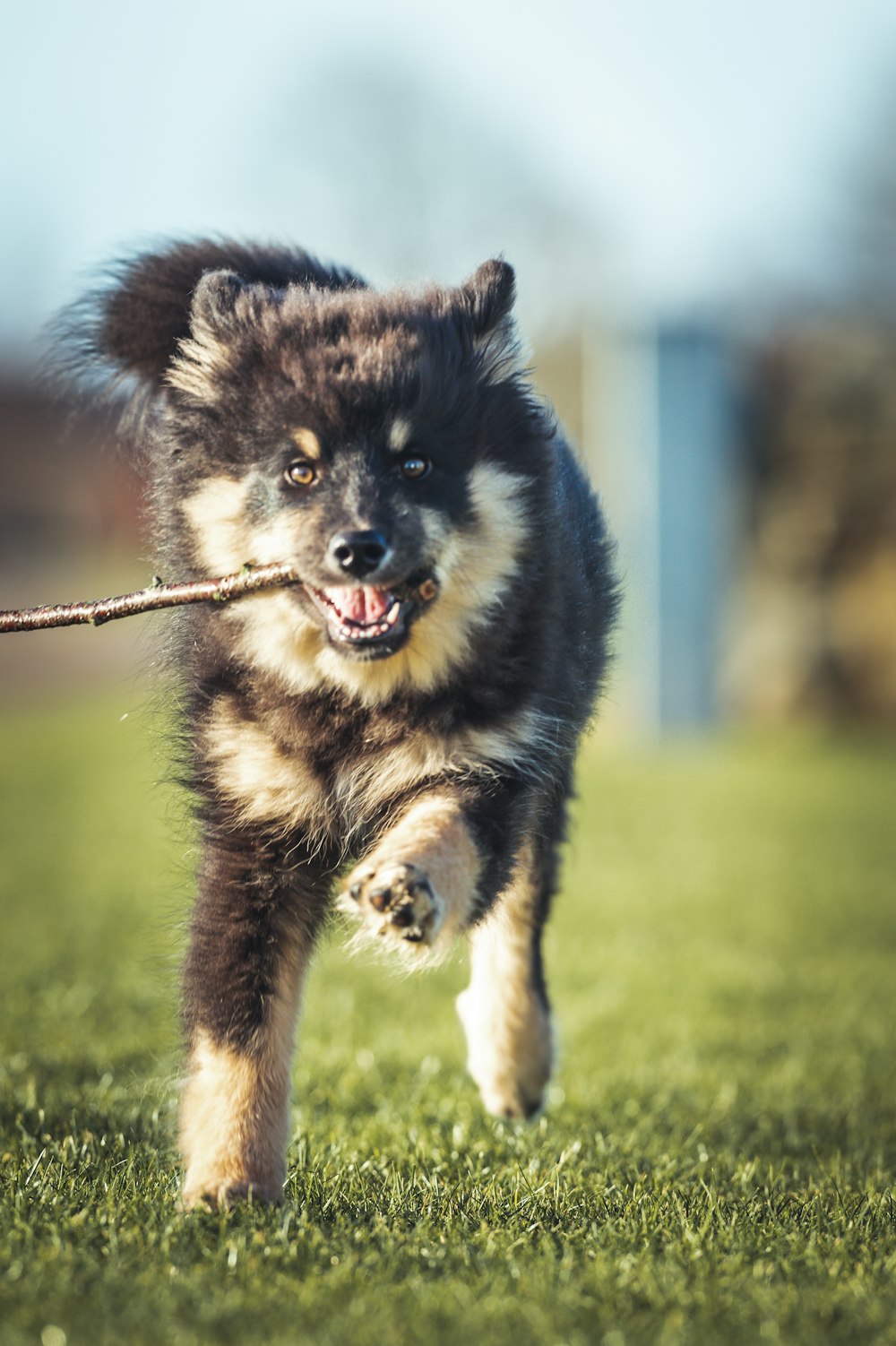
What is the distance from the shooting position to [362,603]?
3.29 m

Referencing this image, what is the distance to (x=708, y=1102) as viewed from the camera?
481 cm

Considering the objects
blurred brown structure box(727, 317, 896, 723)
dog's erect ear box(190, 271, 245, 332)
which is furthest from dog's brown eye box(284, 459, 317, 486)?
blurred brown structure box(727, 317, 896, 723)

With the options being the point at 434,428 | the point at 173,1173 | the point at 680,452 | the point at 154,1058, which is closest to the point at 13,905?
the point at 154,1058

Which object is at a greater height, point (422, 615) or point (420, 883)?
point (422, 615)

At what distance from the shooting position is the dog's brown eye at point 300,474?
3.31m

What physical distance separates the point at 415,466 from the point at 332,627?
0.41 m

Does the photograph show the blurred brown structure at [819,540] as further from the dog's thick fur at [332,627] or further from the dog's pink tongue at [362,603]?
the dog's pink tongue at [362,603]

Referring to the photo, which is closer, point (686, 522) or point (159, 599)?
point (159, 599)

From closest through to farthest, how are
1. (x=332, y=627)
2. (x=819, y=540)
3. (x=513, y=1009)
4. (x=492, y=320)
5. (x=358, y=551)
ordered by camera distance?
(x=358, y=551) → (x=332, y=627) → (x=492, y=320) → (x=513, y=1009) → (x=819, y=540)

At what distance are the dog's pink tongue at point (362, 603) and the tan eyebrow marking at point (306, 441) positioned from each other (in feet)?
1.02

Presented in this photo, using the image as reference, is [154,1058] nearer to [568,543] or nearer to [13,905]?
[568,543]

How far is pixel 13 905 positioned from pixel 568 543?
5219 millimetres

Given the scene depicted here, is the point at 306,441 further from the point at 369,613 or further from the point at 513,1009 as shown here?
the point at 513,1009

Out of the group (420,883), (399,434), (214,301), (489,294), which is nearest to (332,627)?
(399,434)
